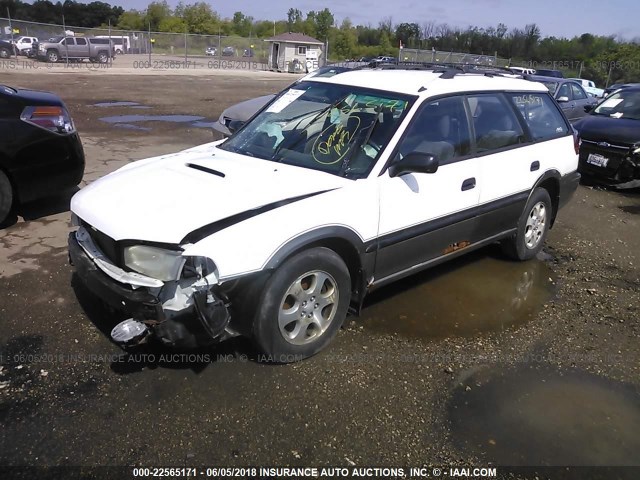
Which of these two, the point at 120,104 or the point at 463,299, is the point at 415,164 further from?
the point at 120,104

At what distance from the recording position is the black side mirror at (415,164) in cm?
350

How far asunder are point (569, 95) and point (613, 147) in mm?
4381

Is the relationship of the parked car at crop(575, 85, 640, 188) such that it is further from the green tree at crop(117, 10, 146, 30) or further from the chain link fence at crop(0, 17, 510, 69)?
the green tree at crop(117, 10, 146, 30)

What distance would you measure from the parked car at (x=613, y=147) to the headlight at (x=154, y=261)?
7.87 meters

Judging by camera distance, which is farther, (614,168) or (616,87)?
(616,87)

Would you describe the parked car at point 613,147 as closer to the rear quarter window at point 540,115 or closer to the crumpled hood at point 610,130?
the crumpled hood at point 610,130

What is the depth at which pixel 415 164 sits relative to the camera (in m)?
3.54

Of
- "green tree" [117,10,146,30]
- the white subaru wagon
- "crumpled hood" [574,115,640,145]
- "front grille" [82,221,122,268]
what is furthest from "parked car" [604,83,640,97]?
"green tree" [117,10,146,30]

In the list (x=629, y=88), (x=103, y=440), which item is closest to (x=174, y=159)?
(x=103, y=440)

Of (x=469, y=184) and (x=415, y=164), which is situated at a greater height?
(x=415, y=164)

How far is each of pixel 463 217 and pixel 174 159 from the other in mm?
2340

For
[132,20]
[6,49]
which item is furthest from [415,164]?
[132,20]

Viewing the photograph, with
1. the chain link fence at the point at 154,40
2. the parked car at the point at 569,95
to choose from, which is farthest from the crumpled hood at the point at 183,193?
the chain link fence at the point at 154,40

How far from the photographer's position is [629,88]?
9.90m
